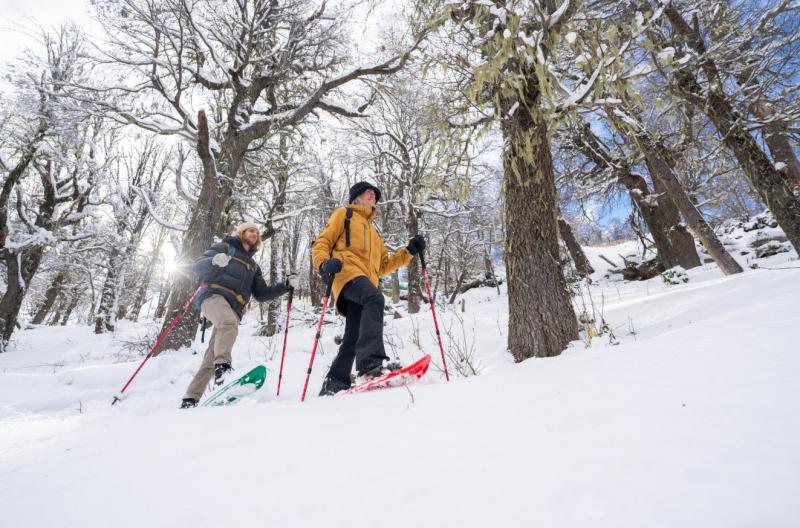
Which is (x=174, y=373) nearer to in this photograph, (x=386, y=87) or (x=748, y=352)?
(x=748, y=352)

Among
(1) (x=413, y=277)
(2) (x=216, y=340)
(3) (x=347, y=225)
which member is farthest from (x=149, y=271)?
(3) (x=347, y=225)

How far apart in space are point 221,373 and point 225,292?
2.82 ft

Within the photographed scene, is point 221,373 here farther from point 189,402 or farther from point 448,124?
point 448,124

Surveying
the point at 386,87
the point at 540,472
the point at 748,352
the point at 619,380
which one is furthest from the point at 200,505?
the point at 386,87

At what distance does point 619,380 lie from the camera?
1.78 metres

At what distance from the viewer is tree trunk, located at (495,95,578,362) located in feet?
11.0

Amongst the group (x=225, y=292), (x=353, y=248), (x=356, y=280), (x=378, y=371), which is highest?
(x=353, y=248)

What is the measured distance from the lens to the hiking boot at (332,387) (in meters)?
3.10

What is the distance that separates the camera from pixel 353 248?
11.3 feet

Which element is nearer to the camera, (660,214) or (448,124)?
(448,124)

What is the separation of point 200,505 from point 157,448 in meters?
0.81

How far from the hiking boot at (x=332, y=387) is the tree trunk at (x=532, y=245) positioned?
168 cm

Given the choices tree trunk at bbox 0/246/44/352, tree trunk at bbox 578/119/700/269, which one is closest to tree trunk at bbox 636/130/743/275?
tree trunk at bbox 578/119/700/269

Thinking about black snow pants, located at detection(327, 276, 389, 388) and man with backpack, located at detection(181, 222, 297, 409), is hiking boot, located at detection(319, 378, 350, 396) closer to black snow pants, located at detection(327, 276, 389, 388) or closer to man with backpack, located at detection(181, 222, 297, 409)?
black snow pants, located at detection(327, 276, 389, 388)
